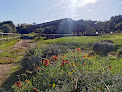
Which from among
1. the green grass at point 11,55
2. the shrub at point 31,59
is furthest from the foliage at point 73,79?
the green grass at point 11,55

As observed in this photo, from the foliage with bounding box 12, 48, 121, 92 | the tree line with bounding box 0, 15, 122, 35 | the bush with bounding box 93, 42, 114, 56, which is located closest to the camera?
the foliage with bounding box 12, 48, 121, 92

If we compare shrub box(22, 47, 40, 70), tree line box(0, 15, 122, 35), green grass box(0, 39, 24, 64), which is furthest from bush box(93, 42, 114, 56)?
tree line box(0, 15, 122, 35)

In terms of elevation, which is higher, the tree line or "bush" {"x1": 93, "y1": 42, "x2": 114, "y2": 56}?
the tree line

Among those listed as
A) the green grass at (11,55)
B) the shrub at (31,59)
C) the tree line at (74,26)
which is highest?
the tree line at (74,26)

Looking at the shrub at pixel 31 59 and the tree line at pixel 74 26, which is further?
the tree line at pixel 74 26

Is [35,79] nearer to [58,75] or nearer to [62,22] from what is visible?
[58,75]

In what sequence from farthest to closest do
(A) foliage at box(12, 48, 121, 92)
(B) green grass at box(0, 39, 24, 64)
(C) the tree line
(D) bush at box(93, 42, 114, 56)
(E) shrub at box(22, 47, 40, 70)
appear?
(C) the tree line → (B) green grass at box(0, 39, 24, 64) → (D) bush at box(93, 42, 114, 56) → (E) shrub at box(22, 47, 40, 70) → (A) foliage at box(12, 48, 121, 92)

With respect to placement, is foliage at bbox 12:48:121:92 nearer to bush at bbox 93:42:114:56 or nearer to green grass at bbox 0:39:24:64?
bush at bbox 93:42:114:56

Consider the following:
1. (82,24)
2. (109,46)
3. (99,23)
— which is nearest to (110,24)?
(99,23)

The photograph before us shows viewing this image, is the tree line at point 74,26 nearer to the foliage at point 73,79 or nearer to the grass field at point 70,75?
the grass field at point 70,75

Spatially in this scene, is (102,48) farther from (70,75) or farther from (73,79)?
(70,75)

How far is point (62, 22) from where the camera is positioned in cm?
3381

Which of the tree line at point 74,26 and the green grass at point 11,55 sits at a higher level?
the tree line at point 74,26

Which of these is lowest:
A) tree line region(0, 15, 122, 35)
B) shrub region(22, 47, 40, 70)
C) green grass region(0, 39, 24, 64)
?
green grass region(0, 39, 24, 64)
